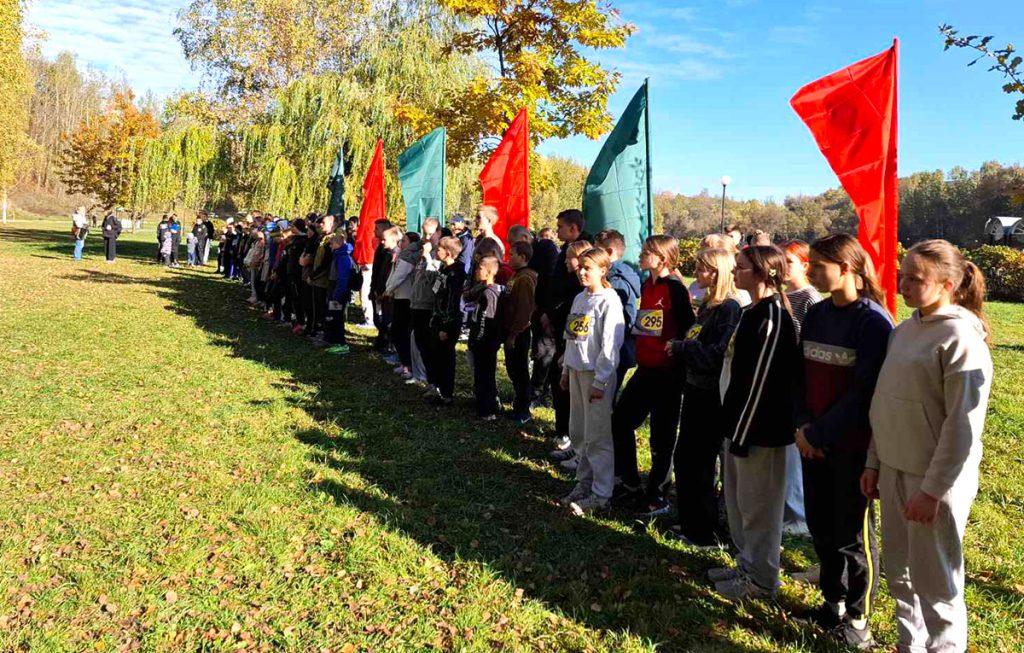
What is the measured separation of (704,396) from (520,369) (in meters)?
3.10

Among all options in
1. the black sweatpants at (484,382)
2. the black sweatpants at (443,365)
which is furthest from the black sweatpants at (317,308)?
the black sweatpants at (484,382)

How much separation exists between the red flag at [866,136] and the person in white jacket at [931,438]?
4.20 feet

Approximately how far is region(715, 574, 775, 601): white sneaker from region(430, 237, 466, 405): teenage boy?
4242mm

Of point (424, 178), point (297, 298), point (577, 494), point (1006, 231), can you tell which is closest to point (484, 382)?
point (577, 494)

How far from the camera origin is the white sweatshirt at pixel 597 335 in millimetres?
4934

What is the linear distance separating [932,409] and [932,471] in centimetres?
25

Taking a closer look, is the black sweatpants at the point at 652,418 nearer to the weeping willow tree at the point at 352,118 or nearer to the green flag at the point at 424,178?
the green flag at the point at 424,178

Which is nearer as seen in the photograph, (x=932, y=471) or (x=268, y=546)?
(x=932, y=471)

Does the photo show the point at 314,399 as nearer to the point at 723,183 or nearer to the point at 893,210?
the point at 893,210

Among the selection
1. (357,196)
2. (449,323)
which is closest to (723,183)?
(357,196)

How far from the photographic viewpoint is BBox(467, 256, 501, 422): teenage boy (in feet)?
23.2

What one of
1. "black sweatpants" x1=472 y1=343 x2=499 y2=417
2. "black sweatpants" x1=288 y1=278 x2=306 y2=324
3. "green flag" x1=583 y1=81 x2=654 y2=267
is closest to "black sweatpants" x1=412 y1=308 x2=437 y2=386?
"black sweatpants" x1=472 y1=343 x2=499 y2=417

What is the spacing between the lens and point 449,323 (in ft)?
25.2

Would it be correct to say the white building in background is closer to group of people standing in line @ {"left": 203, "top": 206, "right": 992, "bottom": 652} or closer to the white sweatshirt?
group of people standing in line @ {"left": 203, "top": 206, "right": 992, "bottom": 652}
